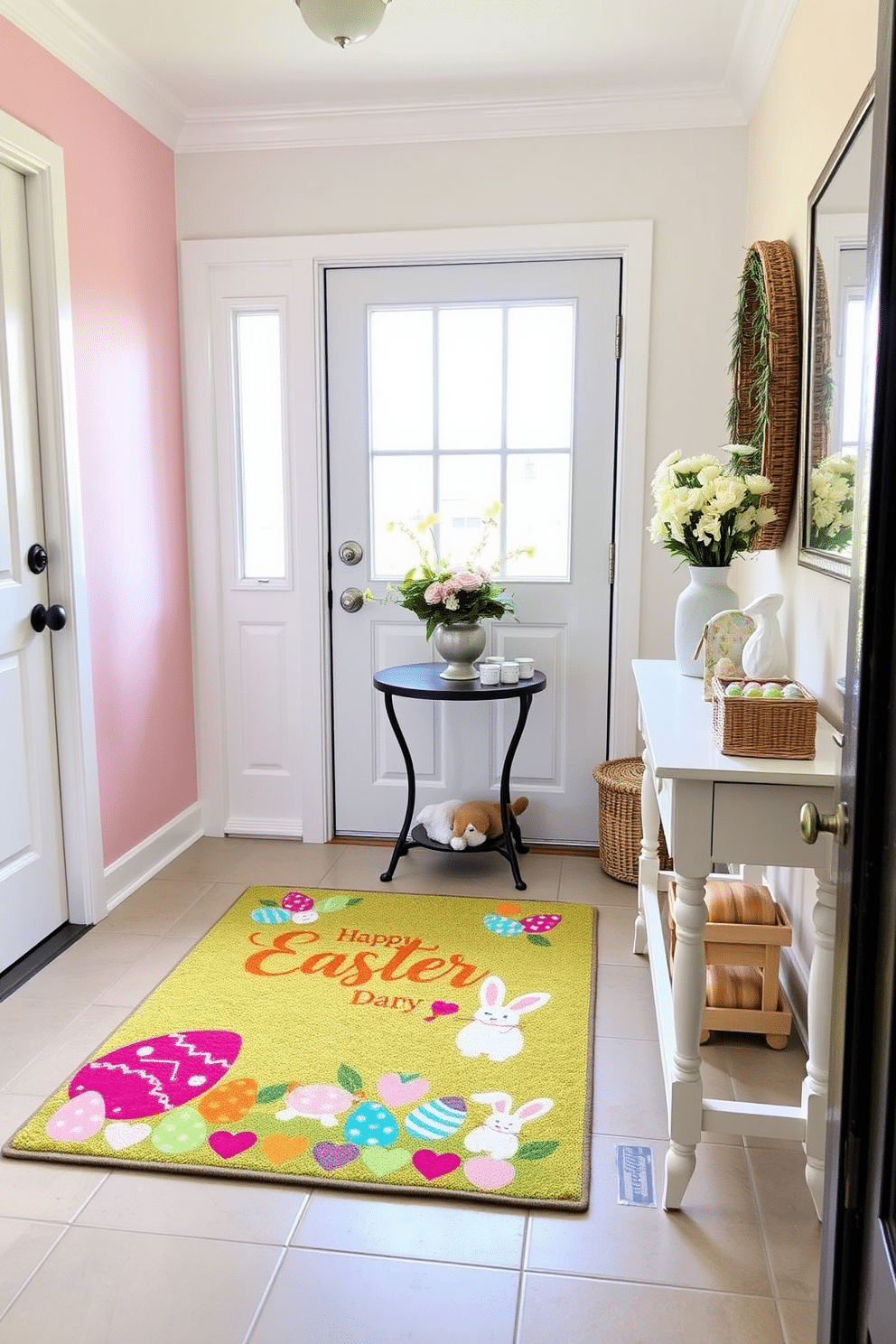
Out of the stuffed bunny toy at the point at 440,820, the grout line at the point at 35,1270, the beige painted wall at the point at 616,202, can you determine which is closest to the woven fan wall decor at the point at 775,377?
the beige painted wall at the point at 616,202

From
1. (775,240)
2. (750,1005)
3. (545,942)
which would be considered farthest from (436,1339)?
(775,240)

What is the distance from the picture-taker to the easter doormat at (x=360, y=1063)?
195cm

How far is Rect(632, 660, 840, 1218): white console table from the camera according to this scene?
1.71 metres

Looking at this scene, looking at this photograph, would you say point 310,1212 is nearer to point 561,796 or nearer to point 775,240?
point 561,796

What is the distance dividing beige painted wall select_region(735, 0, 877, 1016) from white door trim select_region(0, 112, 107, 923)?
1.91m

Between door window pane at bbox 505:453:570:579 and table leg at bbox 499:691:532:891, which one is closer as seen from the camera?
table leg at bbox 499:691:532:891

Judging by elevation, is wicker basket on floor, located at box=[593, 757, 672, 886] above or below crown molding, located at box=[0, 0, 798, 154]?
below

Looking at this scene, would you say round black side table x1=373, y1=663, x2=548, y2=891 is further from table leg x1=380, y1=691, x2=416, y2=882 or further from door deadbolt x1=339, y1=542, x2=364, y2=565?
door deadbolt x1=339, y1=542, x2=364, y2=565

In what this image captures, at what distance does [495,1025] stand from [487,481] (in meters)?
1.87

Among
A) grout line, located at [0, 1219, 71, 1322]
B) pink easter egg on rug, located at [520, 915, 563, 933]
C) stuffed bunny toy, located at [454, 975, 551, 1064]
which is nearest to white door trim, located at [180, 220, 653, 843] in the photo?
pink easter egg on rug, located at [520, 915, 563, 933]

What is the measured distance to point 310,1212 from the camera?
71.8 inches

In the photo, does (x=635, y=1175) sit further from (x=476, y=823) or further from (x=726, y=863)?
(x=476, y=823)

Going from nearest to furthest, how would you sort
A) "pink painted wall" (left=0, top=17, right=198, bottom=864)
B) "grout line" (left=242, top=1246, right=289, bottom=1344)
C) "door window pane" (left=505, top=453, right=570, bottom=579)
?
1. "grout line" (left=242, top=1246, right=289, bottom=1344)
2. "pink painted wall" (left=0, top=17, right=198, bottom=864)
3. "door window pane" (left=505, top=453, right=570, bottom=579)

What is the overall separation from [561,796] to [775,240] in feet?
6.30
